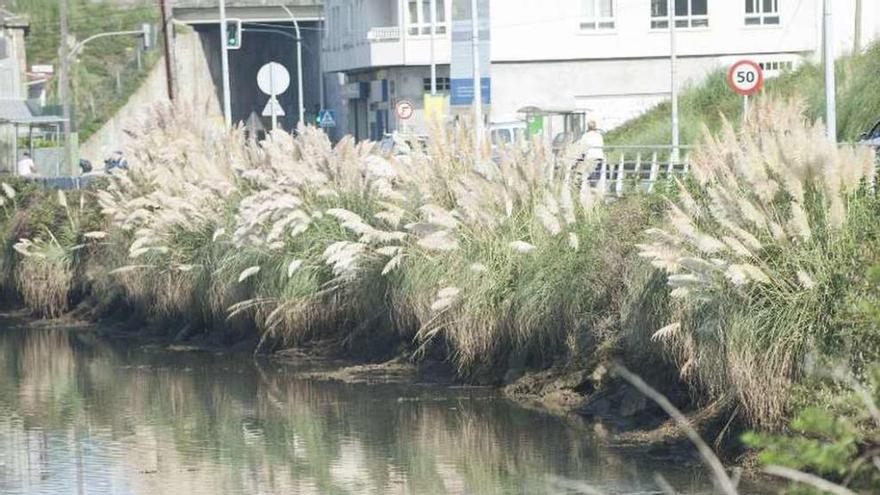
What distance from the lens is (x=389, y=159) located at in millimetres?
22719

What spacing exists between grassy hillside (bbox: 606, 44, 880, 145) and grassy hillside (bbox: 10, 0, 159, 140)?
97.9 ft

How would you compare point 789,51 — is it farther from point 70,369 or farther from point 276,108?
point 70,369

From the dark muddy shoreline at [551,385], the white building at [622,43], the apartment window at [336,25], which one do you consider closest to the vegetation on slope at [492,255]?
the dark muddy shoreline at [551,385]

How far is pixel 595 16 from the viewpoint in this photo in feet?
207

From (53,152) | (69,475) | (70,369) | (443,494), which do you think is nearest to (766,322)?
(443,494)

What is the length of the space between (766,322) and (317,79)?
71.9 m

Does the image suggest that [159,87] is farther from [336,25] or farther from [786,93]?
[786,93]

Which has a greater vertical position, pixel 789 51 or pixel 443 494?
pixel 789 51

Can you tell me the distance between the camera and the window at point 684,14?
62.8 m

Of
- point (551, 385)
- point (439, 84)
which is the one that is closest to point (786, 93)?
point (439, 84)

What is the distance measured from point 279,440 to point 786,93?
28.8 m

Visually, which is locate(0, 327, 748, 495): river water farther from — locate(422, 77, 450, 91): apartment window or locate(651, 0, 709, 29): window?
locate(422, 77, 450, 91): apartment window

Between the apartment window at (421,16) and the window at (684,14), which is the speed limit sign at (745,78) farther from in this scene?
the apartment window at (421,16)

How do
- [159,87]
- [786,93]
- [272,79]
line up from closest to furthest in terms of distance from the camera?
1. [272,79]
2. [786,93]
3. [159,87]
